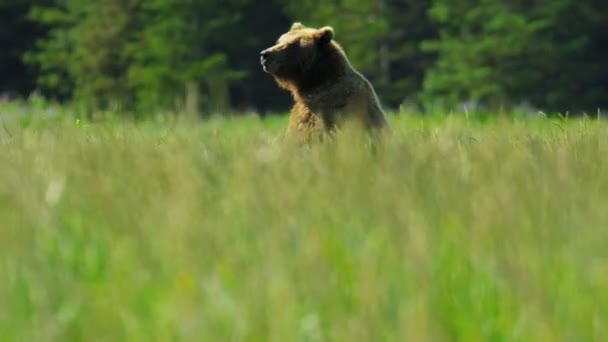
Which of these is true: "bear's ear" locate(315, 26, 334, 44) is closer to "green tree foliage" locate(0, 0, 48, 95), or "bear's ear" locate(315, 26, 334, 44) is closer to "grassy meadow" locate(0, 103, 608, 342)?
"grassy meadow" locate(0, 103, 608, 342)

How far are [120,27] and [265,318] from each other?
42.4m

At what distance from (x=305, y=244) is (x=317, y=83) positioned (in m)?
5.20

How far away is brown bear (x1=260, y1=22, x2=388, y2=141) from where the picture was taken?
26.5 feet

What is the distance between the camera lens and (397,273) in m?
3.19

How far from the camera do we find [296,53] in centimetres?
859

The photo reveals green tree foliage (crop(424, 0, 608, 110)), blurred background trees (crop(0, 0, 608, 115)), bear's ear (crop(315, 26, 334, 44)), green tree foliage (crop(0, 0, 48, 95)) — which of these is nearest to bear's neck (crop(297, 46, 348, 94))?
bear's ear (crop(315, 26, 334, 44))

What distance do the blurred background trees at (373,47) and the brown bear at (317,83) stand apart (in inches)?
1101

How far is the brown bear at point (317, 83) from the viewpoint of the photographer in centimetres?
806

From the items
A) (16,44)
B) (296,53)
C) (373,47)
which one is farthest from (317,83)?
(16,44)

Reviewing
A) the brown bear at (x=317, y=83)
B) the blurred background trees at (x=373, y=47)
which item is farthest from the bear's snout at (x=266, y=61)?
the blurred background trees at (x=373, y=47)

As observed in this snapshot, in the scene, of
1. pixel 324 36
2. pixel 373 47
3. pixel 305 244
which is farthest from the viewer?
pixel 373 47

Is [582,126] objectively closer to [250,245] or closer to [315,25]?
[250,245]

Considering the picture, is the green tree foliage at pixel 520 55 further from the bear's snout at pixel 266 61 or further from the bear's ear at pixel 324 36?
the bear's snout at pixel 266 61

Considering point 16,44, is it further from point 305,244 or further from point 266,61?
point 305,244
